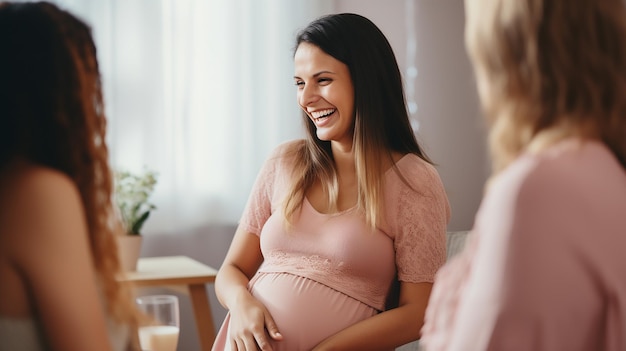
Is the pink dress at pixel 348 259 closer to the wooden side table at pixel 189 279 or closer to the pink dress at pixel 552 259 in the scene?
the wooden side table at pixel 189 279

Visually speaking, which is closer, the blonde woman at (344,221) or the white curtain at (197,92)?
the blonde woman at (344,221)

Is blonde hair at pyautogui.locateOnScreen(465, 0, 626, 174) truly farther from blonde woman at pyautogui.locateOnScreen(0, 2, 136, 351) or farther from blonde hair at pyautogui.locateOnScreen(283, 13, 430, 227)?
blonde hair at pyautogui.locateOnScreen(283, 13, 430, 227)

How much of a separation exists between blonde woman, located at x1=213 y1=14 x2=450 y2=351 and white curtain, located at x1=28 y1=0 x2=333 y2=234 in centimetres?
118

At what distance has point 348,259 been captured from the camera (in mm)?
1744

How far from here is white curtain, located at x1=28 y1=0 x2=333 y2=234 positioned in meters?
2.99

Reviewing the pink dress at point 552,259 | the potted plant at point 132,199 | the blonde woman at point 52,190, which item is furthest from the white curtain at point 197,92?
the pink dress at point 552,259

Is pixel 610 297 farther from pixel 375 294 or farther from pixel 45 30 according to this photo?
pixel 375 294

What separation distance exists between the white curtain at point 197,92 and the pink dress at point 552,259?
2233mm

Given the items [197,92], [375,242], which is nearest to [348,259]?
[375,242]

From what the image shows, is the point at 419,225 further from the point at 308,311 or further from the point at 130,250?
the point at 130,250

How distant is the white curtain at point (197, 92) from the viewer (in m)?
2.99

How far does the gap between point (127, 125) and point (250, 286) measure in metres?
1.33

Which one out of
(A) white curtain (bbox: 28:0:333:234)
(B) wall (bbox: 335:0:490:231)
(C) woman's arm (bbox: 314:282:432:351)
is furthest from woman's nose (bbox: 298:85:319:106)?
(B) wall (bbox: 335:0:490:231)

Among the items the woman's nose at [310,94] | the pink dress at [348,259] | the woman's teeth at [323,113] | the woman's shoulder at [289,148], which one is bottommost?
Result: the pink dress at [348,259]
